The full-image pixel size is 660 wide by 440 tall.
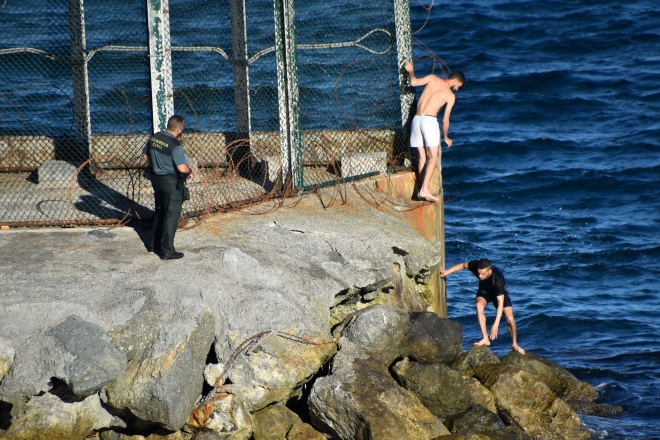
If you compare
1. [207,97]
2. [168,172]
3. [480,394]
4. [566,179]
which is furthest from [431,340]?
[566,179]

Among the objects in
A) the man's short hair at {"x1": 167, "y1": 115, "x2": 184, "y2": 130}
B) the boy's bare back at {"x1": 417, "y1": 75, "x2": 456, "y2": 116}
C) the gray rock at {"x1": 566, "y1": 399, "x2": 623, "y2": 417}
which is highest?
the boy's bare back at {"x1": 417, "y1": 75, "x2": 456, "y2": 116}

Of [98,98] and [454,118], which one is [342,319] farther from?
[454,118]

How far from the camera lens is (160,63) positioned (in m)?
9.54

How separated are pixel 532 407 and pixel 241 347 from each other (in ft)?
11.7

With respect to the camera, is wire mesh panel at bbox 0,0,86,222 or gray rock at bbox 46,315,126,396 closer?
gray rock at bbox 46,315,126,396

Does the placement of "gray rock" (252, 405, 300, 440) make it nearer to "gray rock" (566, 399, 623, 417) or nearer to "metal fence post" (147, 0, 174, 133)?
"metal fence post" (147, 0, 174, 133)

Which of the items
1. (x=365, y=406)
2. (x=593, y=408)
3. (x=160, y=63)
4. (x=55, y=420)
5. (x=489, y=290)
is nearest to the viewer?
(x=55, y=420)

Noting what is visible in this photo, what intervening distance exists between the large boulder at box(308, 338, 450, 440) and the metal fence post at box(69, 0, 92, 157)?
5.82 m

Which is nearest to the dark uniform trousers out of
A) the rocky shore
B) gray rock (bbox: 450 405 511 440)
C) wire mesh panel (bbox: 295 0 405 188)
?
the rocky shore

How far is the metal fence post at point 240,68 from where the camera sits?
36.2 feet

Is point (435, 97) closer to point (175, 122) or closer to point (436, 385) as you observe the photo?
point (175, 122)

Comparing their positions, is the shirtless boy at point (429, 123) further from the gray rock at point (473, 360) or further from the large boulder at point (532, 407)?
the large boulder at point (532, 407)

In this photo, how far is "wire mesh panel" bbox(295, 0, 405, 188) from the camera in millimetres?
10977

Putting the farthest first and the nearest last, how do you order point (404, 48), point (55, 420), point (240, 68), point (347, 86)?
point (347, 86) → point (240, 68) → point (404, 48) → point (55, 420)
